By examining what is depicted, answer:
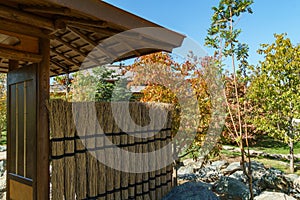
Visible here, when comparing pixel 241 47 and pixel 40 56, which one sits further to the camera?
pixel 241 47

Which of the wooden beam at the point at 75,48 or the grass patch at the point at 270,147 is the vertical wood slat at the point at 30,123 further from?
the grass patch at the point at 270,147

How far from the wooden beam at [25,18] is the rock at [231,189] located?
3.69 m

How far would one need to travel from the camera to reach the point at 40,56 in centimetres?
263

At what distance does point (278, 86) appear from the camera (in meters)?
5.92

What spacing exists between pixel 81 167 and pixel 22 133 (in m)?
0.82

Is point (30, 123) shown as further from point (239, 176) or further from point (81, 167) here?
point (239, 176)

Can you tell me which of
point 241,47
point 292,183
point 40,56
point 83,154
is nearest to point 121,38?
point 40,56

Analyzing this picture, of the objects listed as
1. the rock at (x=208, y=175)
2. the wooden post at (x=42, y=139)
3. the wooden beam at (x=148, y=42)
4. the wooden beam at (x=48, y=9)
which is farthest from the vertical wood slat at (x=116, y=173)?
the rock at (x=208, y=175)

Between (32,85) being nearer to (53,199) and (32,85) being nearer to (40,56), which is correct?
(40,56)

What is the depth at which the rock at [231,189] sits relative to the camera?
13.7ft

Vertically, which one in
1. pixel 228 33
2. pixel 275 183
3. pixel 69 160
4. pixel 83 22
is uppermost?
pixel 228 33

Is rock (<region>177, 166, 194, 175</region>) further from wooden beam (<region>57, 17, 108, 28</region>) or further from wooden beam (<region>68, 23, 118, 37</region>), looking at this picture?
wooden beam (<region>57, 17, 108, 28</region>)

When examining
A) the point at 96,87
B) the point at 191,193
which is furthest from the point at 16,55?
the point at 96,87

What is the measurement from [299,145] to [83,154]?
30.0ft
